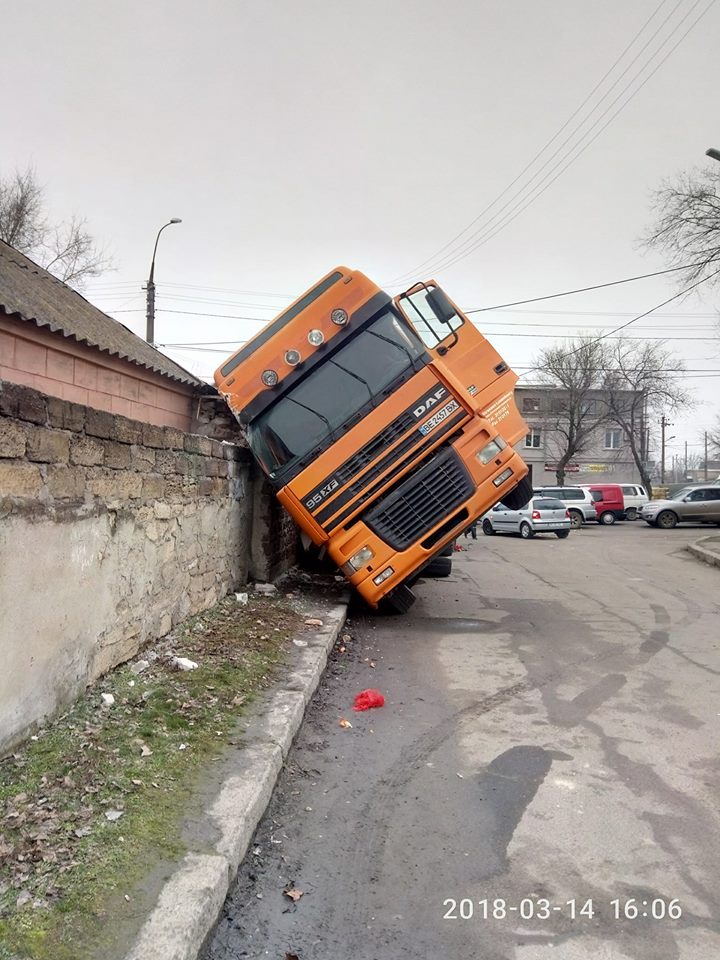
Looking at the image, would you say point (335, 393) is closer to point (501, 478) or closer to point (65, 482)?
point (501, 478)

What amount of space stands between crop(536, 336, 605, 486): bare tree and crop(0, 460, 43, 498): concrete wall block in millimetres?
42722

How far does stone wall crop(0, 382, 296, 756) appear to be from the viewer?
3674mm

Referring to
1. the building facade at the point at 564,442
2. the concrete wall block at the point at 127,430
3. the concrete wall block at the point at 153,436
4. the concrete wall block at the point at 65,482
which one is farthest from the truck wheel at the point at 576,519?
the concrete wall block at the point at 65,482

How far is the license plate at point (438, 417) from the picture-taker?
26.6 feet

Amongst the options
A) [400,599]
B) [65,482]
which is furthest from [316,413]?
[65,482]

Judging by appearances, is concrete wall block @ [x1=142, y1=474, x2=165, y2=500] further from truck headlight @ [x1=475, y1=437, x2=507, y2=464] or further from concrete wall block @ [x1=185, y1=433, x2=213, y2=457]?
truck headlight @ [x1=475, y1=437, x2=507, y2=464]

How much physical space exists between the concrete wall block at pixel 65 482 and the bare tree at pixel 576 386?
138 feet

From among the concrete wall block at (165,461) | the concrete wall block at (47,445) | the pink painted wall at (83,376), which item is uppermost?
the pink painted wall at (83,376)

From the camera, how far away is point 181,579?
6.56 metres

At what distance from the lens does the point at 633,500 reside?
3747 cm

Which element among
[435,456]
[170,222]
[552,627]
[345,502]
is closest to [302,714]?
[345,502]

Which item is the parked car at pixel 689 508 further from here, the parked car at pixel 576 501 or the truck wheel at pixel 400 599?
the truck wheel at pixel 400 599

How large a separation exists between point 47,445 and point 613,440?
5680 centimetres

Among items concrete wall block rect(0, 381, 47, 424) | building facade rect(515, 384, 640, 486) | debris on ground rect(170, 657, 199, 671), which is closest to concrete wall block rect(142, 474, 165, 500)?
debris on ground rect(170, 657, 199, 671)
